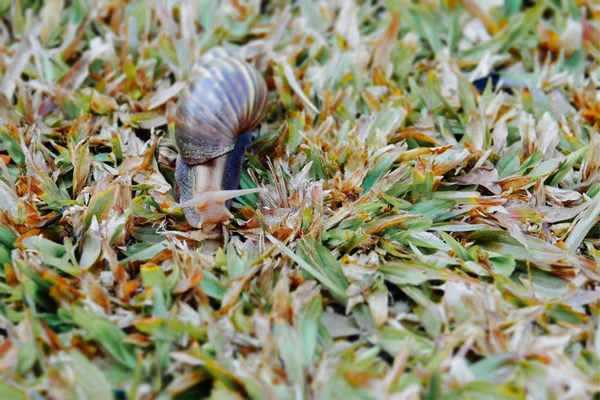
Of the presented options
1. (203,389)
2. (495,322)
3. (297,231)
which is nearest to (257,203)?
(297,231)

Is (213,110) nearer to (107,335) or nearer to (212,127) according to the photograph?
(212,127)

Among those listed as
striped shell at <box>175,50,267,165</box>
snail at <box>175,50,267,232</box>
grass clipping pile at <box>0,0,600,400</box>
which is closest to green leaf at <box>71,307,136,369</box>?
grass clipping pile at <box>0,0,600,400</box>

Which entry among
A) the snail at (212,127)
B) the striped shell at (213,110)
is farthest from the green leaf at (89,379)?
the striped shell at (213,110)

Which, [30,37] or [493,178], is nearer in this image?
[493,178]

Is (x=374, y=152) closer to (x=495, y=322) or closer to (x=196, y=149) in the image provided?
(x=196, y=149)

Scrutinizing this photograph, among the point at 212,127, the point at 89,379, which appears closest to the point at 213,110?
the point at 212,127

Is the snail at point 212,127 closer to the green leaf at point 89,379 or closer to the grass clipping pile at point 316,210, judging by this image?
the grass clipping pile at point 316,210
